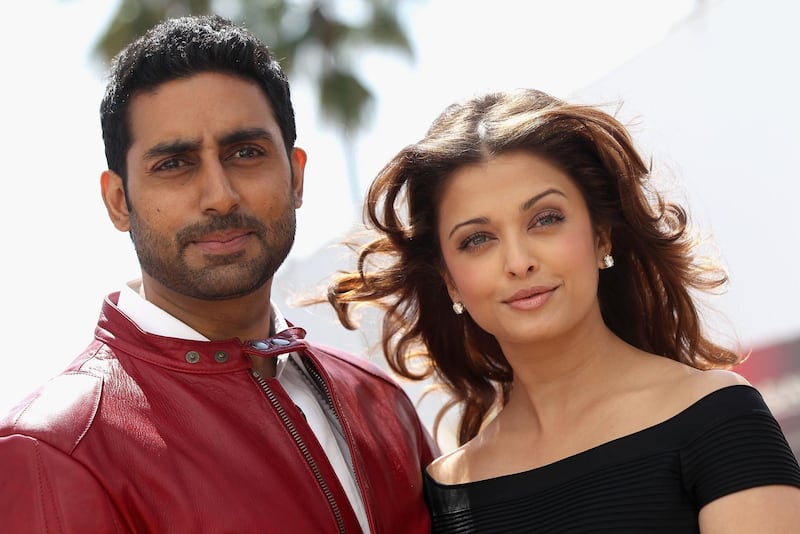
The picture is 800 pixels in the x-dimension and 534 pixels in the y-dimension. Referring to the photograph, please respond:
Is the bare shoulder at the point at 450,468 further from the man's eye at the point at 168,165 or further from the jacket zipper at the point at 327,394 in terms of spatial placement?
the man's eye at the point at 168,165

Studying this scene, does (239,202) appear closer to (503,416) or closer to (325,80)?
(503,416)

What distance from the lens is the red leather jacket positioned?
2.33 m

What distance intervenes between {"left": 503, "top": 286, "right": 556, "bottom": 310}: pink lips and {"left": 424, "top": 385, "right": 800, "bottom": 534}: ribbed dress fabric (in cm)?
40

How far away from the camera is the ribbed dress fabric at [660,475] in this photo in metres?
2.50

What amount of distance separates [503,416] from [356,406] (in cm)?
46

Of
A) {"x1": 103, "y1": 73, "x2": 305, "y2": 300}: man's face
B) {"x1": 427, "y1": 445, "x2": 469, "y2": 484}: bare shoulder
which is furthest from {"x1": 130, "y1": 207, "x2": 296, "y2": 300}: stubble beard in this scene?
{"x1": 427, "y1": 445, "x2": 469, "y2": 484}: bare shoulder

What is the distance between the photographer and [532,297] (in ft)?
9.36

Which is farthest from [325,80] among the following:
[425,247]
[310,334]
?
[425,247]

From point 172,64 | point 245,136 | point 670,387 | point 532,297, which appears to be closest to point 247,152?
point 245,136

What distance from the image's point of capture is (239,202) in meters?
2.80

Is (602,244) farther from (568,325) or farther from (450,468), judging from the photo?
(450,468)

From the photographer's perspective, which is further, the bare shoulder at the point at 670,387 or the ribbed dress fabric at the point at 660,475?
the bare shoulder at the point at 670,387

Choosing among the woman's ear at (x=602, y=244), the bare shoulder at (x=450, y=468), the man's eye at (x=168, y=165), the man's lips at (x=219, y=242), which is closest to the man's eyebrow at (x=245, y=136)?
the man's eye at (x=168, y=165)

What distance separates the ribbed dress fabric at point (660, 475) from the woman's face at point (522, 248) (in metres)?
0.37
